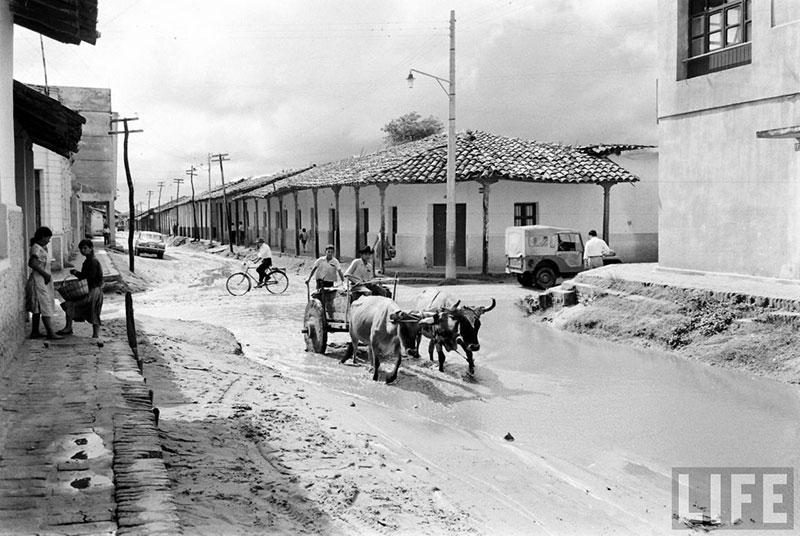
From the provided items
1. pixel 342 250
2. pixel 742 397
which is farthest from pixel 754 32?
pixel 342 250

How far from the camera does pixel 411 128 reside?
52562 millimetres

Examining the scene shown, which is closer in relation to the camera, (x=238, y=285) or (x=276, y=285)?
(x=238, y=285)

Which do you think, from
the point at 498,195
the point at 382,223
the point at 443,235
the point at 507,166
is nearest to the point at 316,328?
the point at 382,223

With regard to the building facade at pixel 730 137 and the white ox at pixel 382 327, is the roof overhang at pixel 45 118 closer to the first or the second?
the white ox at pixel 382 327

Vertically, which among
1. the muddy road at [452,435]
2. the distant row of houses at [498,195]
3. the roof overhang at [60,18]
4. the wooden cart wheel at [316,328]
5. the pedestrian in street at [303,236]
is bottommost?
the muddy road at [452,435]

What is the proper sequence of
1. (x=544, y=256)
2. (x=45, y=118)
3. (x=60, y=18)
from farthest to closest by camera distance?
1. (x=544, y=256)
2. (x=45, y=118)
3. (x=60, y=18)

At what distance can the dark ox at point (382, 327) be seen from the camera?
9516mm

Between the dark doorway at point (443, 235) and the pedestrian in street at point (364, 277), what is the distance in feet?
43.0

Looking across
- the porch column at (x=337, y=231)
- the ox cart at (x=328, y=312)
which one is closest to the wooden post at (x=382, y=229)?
the porch column at (x=337, y=231)

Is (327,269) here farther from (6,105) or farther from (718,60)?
(718,60)

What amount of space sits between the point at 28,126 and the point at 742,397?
1074 centimetres

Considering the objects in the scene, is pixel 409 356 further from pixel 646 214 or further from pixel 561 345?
pixel 646 214

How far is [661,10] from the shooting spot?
15898 millimetres

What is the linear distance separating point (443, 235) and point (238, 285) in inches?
302
